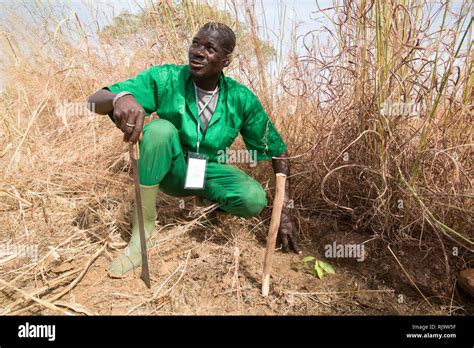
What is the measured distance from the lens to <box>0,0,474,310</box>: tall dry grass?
1.63 m

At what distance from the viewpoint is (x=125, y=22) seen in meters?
3.02

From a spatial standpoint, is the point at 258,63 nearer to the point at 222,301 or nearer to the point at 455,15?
the point at 455,15

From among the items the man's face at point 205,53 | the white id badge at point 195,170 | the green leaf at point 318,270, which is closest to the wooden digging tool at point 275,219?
the green leaf at point 318,270

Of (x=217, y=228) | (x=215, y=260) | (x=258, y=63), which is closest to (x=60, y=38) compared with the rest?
(x=258, y=63)

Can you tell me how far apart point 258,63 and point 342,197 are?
3.23 ft

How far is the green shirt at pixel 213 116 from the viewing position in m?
1.83

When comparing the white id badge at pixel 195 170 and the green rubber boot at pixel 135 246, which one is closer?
the green rubber boot at pixel 135 246

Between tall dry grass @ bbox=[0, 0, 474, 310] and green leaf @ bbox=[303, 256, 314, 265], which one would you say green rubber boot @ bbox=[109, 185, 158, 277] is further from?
green leaf @ bbox=[303, 256, 314, 265]

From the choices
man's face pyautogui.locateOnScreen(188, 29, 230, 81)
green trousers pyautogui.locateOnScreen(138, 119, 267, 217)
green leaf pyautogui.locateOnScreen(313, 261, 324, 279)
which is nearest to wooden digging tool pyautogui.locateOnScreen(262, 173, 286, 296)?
green leaf pyautogui.locateOnScreen(313, 261, 324, 279)

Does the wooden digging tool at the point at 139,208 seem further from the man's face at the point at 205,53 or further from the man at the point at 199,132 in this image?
the man's face at the point at 205,53

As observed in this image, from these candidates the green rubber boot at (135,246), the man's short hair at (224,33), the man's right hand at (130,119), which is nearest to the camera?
the man's right hand at (130,119)

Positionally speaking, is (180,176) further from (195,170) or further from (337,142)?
(337,142)

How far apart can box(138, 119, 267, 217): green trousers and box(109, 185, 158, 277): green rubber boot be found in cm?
5
